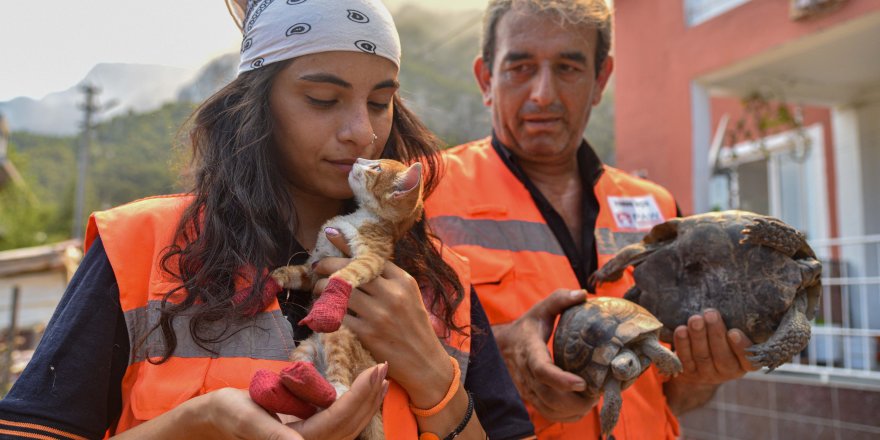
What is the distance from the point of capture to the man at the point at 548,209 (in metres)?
2.97

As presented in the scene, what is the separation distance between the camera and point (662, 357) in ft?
8.71

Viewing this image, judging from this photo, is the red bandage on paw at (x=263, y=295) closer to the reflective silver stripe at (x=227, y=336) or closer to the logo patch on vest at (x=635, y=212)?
the reflective silver stripe at (x=227, y=336)

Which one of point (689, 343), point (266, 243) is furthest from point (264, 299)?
point (689, 343)

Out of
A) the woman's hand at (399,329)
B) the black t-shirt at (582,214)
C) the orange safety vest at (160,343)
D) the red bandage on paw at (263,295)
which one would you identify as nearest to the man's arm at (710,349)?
the black t-shirt at (582,214)

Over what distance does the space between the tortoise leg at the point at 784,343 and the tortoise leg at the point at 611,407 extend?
0.59m

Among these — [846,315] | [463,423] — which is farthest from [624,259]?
[846,315]

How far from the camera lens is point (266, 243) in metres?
2.07

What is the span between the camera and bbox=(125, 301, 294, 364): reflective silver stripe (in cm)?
188

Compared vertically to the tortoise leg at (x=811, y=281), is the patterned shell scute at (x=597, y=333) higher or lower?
lower

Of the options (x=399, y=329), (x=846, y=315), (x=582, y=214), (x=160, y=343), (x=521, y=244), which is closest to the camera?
(x=160, y=343)

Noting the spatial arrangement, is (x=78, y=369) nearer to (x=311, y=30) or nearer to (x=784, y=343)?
(x=311, y=30)

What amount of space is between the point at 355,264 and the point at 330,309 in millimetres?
271

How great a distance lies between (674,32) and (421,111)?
9.14 meters

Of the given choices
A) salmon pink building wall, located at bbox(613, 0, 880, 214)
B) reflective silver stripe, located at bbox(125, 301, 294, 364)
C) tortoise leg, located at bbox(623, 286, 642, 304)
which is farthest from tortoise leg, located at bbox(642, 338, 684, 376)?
salmon pink building wall, located at bbox(613, 0, 880, 214)
